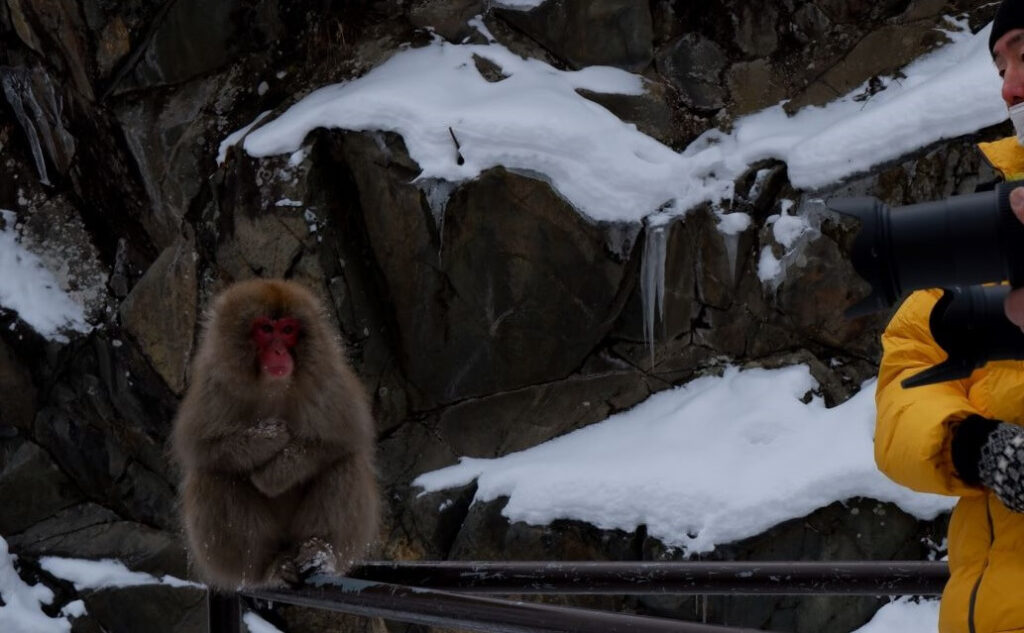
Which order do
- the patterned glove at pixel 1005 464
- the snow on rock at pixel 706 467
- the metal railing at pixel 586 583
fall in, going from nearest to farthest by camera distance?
the patterned glove at pixel 1005 464, the metal railing at pixel 586 583, the snow on rock at pixel 706 467

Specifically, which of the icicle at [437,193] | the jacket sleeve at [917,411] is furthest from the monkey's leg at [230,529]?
the icicle at [437,193]

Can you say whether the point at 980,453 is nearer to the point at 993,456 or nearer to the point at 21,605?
the point at 993,456

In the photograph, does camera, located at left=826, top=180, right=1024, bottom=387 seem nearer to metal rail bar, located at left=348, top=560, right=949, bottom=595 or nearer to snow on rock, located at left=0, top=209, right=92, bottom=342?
metal rail bar, located at left=348, top=560, right=949, bottom=595

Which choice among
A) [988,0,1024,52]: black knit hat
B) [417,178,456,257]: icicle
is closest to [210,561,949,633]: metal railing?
[988,0,1024,52]: black knit hat

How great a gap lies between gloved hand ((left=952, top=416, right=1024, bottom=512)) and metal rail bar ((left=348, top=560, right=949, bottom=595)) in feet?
2.15

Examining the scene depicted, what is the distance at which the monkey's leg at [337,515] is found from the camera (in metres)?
2.30

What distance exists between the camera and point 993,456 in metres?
1.04

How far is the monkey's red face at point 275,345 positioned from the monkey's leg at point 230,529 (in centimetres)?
27

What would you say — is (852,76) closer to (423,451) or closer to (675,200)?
(675,200)

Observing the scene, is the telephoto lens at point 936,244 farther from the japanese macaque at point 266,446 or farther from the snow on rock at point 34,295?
the snow on rock at point 34,295

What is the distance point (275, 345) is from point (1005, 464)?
5.34 ft

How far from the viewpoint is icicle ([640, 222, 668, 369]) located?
5.71 m

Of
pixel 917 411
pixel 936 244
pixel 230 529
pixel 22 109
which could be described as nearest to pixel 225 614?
pixel 230 529

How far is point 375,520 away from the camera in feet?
8.39
